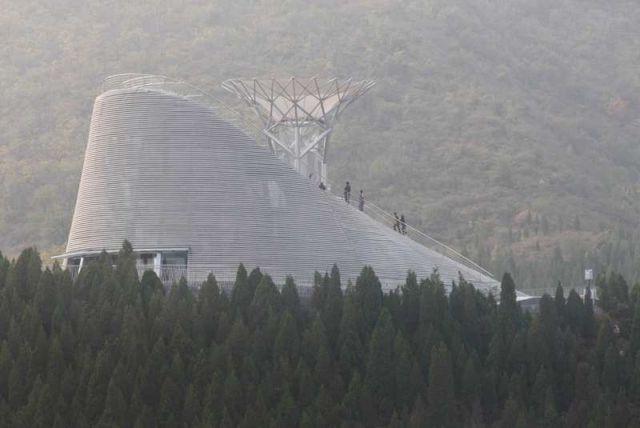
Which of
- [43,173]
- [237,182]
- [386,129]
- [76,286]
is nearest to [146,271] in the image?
[76,286]

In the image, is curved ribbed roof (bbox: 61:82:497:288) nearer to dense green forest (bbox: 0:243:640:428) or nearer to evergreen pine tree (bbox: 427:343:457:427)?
dense green forest (bbox: 0:243:640:428)

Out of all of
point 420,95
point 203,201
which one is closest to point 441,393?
point 203,201

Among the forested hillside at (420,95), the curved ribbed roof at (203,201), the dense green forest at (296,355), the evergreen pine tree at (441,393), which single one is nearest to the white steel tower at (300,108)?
the curved ribbed roof at (203,201)

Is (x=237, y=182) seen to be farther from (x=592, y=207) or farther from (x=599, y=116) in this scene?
(x=599, y=116)

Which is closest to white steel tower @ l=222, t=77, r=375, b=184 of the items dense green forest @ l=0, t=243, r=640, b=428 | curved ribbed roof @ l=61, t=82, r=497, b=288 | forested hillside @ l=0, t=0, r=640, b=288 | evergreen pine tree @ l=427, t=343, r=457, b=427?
curved ribbed roof @ l=61, t=82, r=497, b=288

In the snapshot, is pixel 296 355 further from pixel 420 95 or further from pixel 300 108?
pixel 420 95

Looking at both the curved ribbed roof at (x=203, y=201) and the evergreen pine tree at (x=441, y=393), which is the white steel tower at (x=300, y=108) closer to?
the curved ribbed roof at (x=203, y=201)
